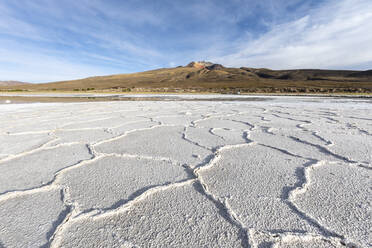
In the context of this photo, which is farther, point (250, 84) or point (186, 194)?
point (250, 84)

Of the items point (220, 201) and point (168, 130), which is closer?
point (220, 201)

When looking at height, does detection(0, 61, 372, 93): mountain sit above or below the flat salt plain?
below

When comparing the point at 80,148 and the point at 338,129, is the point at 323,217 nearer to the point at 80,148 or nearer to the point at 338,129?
the point at 80,148

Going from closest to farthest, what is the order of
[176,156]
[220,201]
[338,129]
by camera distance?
[220,201], [176,156], [338,129]

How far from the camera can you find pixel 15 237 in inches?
29.0

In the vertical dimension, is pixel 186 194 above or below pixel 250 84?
above

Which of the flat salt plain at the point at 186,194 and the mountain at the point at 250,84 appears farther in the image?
the mountain at the point at 250,84

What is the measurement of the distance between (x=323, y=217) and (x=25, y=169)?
1781 mm

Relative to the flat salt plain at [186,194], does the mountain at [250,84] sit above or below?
below

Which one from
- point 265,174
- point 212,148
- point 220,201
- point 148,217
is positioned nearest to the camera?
point 148,217

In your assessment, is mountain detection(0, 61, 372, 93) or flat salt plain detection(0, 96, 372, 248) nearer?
flat salt plain detection(0, 96, 372, 248)

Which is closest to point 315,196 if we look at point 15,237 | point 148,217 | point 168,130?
point 148,217

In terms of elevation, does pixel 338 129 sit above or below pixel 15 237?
below

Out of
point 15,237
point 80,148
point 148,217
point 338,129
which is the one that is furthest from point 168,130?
point 338,129
